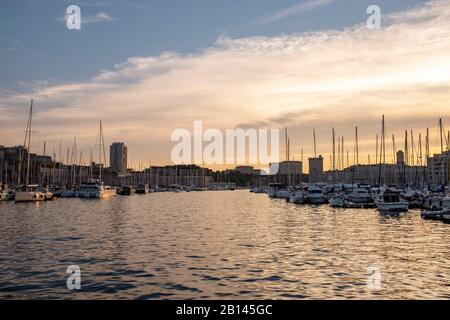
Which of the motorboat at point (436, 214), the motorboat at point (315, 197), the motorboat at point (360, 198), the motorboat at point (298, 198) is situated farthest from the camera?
the motorboat at point (298, 198)

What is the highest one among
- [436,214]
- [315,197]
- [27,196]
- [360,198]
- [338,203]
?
[27,196]

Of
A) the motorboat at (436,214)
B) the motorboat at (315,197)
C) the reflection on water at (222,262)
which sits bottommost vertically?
the reflection on water at (222,262)

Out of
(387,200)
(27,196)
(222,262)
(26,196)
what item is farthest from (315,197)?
(222,262)

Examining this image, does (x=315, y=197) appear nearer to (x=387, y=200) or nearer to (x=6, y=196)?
(x=387, y=200)

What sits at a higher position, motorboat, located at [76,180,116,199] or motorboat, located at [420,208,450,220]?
motorboat, located at [76,180,116,199]

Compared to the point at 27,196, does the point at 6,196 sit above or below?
below

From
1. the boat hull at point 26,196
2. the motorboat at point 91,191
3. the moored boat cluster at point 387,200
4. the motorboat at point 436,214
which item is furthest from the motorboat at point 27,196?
the motorboat at point 436,214

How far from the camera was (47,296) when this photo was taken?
746 inches

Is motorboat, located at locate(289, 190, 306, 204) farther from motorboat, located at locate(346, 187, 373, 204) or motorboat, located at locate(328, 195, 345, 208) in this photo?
motorboat, located at locate(328, 195, 345, 208)

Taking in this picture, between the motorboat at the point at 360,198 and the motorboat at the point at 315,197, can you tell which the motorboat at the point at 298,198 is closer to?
the motorboat at the point at 315,197

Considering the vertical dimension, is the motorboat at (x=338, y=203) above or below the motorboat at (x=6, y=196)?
below

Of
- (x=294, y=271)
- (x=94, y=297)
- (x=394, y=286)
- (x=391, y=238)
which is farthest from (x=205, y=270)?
(x=391, y=238)

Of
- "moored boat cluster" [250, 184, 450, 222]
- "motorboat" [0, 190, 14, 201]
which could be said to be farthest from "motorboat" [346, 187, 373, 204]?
"motorboat" [0, 190, 14, 201]
